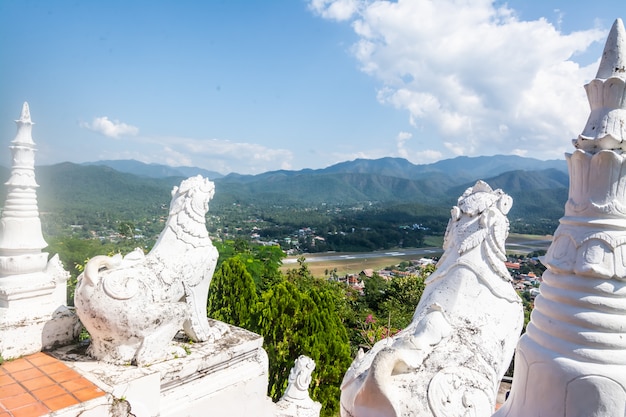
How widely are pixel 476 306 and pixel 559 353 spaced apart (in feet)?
7.54

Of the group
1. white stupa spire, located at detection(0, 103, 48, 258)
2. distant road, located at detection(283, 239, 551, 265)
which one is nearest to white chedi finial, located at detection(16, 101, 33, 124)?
white stupa spire, located at detection(0, 103, 48, 258)

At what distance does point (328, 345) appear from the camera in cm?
995

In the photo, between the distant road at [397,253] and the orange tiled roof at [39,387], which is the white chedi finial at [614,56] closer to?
the orange tiled roof at [39,387]

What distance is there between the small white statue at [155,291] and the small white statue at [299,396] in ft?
6.59

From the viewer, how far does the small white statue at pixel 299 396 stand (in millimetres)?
6777

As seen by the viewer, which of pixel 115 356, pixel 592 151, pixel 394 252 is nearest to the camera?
pixel 592 151

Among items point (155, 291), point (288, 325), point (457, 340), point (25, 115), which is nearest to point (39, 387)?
point (155, 291)

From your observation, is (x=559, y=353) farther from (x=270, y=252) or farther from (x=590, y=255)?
(x=270, y=252)

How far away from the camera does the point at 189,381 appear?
4.99 meters

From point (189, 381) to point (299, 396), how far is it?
257cm

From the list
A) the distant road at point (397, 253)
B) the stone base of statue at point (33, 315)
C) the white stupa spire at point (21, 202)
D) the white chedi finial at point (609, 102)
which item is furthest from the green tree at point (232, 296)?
the distant road at point (397, 253)

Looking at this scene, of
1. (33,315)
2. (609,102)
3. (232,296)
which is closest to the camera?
(609,102)

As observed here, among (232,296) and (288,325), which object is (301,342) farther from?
(232,296)

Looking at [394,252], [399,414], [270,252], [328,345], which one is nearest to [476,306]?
[399,414]
